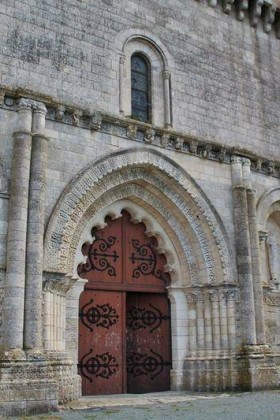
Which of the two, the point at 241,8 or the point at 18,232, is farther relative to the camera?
the point at 241,8

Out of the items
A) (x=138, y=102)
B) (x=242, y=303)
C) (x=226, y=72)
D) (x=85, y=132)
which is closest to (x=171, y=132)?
(x=138, y=102)

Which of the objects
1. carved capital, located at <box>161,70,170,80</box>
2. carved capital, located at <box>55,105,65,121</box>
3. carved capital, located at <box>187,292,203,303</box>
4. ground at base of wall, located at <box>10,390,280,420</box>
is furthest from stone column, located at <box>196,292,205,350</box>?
carved capital, located at <box>161,70,170,80</box>

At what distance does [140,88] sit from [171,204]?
2551 mm

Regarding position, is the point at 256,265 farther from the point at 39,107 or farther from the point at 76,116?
the point at 39,107

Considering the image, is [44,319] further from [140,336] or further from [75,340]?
[140,336]

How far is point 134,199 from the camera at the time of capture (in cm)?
1141

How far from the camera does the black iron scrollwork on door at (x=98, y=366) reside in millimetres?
10289

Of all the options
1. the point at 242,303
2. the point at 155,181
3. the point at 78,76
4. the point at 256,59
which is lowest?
the point at 242,303

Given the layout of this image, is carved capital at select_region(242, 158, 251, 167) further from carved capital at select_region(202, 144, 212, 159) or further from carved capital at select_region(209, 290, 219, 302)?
carved capital at select_region(209, 290, 219, 302)

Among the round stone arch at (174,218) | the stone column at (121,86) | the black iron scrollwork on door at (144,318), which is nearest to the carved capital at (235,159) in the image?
the round stone arch at (174,218)

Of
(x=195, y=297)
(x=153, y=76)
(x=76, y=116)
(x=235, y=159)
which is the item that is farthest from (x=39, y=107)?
(x=195, y=297)

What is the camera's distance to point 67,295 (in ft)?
32.5

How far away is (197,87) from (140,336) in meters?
5.53

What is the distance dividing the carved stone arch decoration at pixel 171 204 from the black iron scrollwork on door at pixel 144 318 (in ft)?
2.84
